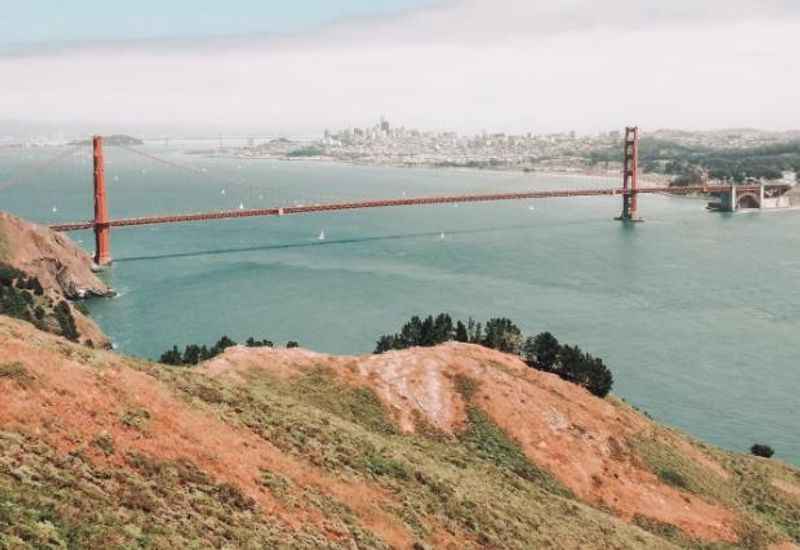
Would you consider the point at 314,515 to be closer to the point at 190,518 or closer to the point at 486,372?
the point at 190,518

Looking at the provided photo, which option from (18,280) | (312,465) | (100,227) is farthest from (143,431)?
(100,227)

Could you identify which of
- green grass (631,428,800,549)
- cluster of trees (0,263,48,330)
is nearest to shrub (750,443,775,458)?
green grass (631,428,800,549)

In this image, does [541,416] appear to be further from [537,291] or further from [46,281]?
[46,281]

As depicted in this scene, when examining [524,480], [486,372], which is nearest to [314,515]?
[524,480]

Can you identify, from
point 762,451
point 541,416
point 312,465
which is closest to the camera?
point 312,465

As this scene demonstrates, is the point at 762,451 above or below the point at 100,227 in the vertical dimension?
below

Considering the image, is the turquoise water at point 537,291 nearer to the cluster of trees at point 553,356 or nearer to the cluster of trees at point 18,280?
the cluster of trees at point 18,280
